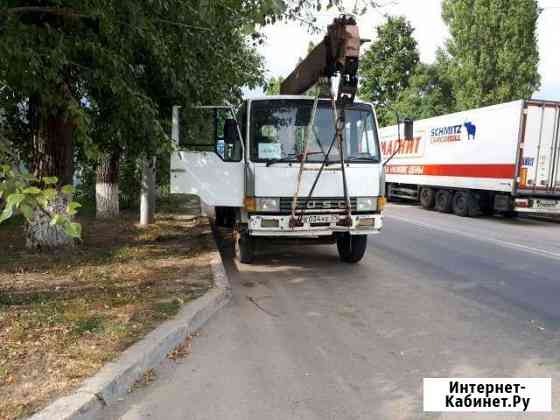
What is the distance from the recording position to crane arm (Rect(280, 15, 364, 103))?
231 inches

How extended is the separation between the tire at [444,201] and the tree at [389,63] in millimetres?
14794

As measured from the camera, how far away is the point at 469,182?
16.5 meters


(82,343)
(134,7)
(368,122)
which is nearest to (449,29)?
(368,122)

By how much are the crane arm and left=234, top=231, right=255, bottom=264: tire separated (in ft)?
8.18

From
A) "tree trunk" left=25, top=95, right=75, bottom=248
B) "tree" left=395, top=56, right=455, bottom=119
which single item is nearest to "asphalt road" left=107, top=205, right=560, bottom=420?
"tree trunk" left=25, top=95, right=75, bottom=248

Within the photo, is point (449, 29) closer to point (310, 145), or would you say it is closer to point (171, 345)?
point (310, 145)

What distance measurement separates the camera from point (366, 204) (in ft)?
23.6

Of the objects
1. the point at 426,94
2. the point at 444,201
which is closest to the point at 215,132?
the point at 444,201

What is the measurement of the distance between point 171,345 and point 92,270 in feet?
9.47

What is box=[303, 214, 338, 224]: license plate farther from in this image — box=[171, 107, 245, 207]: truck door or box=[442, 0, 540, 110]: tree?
box=[442, 0, 540, 110]: tree

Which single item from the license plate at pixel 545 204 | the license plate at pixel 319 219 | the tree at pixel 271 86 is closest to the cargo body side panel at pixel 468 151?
the license plate at pixel 545 204

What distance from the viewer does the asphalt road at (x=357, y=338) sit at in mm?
3420

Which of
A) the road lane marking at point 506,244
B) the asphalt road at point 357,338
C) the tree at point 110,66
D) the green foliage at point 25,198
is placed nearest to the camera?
the green foliage at point 25,198

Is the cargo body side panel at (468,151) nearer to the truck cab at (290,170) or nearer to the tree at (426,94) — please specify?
the truck cab at (290,170)
